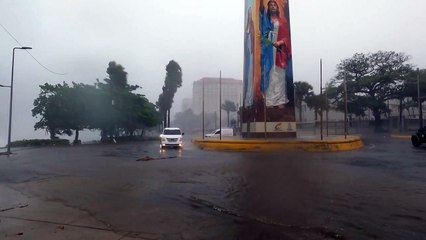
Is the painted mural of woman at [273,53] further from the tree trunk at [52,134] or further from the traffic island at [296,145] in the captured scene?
the tree trunk at [52,134]

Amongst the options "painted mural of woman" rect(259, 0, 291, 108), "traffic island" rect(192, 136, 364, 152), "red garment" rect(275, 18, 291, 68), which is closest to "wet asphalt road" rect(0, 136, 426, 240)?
"traffic island" rect(192, 136, 364, 152)

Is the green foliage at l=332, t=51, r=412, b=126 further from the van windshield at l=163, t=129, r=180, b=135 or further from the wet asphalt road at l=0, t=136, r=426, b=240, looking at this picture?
the wet asphalt road at l=0, t=136, r=426, b=240

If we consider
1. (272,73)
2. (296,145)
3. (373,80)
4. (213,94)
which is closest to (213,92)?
(213,94)

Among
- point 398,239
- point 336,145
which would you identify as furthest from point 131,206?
point 336,145

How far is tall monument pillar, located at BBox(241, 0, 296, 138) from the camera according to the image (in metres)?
26.0

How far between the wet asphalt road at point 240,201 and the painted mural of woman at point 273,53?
15656mm

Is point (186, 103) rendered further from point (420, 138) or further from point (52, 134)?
point (420, 138)

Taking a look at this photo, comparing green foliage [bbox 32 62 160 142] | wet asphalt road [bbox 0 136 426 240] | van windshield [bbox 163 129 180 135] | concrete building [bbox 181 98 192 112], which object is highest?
concrete building [bbox 181 98 192 112]

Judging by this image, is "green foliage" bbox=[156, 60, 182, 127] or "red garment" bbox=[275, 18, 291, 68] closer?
"red garment" bbox=[275, 18, 291, 68]

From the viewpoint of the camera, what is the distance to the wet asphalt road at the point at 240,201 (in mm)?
4824

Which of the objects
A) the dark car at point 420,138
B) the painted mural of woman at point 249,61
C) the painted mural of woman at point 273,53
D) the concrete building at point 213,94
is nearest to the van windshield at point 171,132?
the painted mural of woman at point 249,61

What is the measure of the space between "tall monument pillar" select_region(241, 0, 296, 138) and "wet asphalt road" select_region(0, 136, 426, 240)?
48.5 ft

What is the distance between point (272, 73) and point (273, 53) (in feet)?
5.14

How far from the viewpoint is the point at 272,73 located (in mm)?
26656
